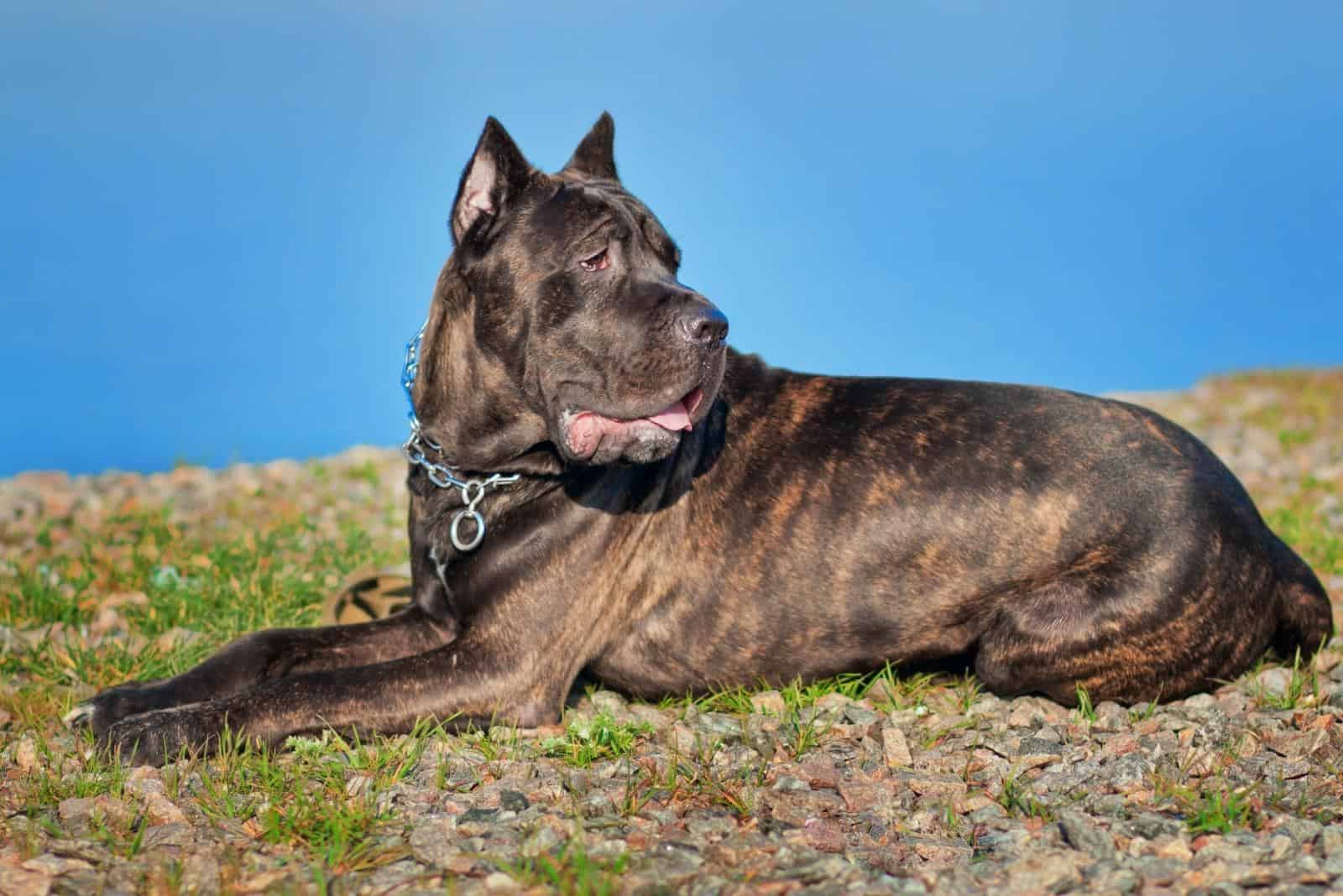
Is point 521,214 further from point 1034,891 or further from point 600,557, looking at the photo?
point 1034,891

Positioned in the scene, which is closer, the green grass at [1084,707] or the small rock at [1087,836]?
the small rock at [1087,836]

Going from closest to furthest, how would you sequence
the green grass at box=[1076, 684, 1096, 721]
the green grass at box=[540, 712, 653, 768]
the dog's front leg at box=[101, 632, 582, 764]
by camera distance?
1. the green grass at box=[540, 712, 653, 768]
2. the dog's front leg at box=[101, 632, 582, 764]
3. the green grass at box=[1076, 684, 1096, 721]

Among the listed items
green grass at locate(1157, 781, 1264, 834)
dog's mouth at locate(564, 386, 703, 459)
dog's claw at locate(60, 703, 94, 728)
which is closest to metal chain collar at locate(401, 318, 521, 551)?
dog's mouth at locate(564, 386, 703, 459)

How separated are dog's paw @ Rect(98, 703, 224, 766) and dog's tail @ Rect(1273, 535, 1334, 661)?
4564mm

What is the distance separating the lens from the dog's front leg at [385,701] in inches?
189

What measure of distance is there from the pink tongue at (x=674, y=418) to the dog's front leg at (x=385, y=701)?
3.45 ft

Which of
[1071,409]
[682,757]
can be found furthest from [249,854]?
[1071,409]

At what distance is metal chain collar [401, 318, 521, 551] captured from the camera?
522cm

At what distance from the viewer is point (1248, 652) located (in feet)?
18.4

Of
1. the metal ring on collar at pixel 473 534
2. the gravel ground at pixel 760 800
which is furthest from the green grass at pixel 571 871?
the metal ring on collar at pixel 473 534

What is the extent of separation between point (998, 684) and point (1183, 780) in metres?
1.02

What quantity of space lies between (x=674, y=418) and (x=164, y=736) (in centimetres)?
229

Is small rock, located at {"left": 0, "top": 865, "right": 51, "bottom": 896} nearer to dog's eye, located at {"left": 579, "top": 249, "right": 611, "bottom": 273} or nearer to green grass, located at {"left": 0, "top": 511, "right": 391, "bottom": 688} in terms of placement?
green grass, located at {"left": 0, "top": 511, "right": 391, "bottom": 688}

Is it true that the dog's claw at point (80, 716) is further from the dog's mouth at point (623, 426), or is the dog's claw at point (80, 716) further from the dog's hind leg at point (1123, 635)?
the dog's hind leg at point (1123, 635)
